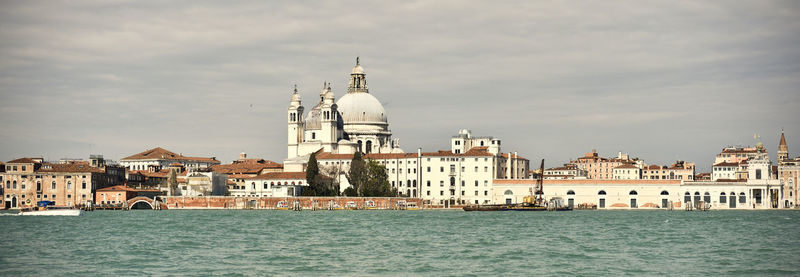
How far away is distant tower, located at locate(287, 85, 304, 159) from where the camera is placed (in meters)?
113

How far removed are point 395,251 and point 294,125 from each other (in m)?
79.0

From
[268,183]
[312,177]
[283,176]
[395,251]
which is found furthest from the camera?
[268,183]

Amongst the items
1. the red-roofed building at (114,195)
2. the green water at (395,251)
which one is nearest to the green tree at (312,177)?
the red-roofed building at (114,195)

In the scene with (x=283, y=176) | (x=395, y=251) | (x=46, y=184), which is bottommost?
(x=395, y=251)

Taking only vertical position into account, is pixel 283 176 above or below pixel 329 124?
below

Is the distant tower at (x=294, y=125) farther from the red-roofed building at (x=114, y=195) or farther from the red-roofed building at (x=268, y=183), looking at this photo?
the red-roofed building at (x=114, y=195)

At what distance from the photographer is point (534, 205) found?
9219cm

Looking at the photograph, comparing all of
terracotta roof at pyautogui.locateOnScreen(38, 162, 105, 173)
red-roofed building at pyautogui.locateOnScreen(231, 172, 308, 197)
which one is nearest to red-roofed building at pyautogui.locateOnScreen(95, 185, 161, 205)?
terracotta roof at pyautogui.locateOnScreen(38, 162, 105, 173)

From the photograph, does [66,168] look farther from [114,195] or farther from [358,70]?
[358,70]

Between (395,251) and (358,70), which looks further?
(358,70)

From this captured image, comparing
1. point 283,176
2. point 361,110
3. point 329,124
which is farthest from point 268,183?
point 361,110

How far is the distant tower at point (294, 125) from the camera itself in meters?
113

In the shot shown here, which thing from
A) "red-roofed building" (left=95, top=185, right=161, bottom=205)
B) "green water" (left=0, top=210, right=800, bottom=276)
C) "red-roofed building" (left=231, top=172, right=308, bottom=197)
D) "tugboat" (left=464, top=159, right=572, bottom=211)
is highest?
"red-roofed building" (left=231, top=172, right=308, bottom=197)

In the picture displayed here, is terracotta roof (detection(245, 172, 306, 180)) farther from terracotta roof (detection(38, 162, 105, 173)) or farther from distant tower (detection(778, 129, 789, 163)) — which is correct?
distant tower (detection(778, 129, 789, 163))
